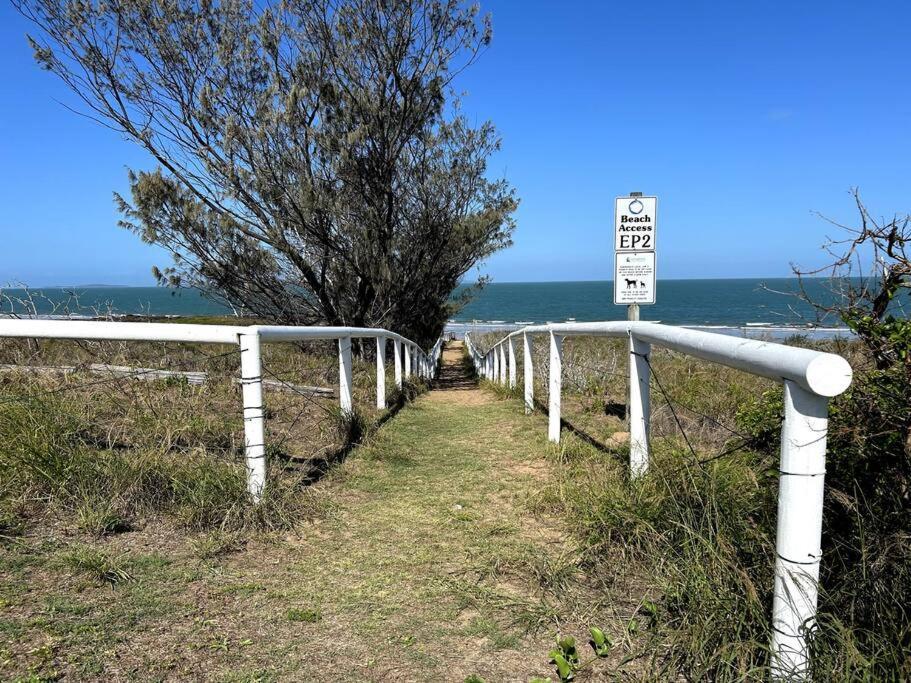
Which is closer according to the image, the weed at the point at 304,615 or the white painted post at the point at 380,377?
the weed at the point at 304,615

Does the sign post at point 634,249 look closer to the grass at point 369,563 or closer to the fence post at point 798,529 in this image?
the grass at point 369,563

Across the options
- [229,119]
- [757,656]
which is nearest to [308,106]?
[229,119]

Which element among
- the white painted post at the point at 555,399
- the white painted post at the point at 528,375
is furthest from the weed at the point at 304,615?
the white painted post at the point at 528,375

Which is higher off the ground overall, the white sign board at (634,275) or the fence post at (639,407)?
the white sign board at (634,275)

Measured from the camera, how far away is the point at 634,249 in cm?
648

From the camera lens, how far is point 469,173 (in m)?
14.4

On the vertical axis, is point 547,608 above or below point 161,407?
below

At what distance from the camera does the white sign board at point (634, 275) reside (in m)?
6.47

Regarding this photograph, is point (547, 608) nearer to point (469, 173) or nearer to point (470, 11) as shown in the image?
point (470, 11)

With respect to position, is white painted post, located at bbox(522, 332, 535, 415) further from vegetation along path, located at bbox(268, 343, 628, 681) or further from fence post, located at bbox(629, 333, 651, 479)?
fence post, located at bbox(629, 333, 651, 479)

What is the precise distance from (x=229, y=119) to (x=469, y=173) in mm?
6449

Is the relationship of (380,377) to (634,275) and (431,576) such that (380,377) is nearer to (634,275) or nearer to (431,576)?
(634,275)

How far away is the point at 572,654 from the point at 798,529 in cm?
90

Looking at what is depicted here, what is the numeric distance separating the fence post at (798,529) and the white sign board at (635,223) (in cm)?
501
